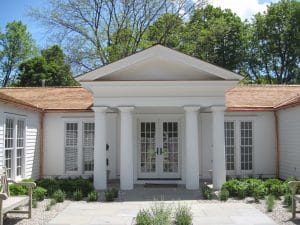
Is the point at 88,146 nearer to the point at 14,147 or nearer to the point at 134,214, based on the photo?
the point at 14,147

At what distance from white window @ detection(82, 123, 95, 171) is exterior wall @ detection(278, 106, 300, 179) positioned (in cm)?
793

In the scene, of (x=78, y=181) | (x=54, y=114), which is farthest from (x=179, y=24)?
(x=78, y=181)

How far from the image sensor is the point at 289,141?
56.6 feet

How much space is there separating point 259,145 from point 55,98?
9.39m

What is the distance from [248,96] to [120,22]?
19380mm

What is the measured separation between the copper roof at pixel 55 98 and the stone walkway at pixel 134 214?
6.43 m

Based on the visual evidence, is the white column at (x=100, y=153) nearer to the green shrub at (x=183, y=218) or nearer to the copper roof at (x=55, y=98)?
the copper roof at (x=55, y=98)

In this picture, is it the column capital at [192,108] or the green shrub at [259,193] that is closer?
the green shrub at [259,193]

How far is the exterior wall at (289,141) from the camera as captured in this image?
53.6ft

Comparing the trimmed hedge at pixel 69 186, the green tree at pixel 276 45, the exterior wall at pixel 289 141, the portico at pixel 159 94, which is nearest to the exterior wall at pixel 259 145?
the exterior wall at pixel 289 141

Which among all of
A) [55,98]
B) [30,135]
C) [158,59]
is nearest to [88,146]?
[30,135]

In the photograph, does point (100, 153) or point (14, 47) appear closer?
point (100, 153)

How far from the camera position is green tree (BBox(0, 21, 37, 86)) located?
1802 inches

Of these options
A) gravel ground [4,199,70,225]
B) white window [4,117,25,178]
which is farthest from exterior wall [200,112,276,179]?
gravel ground [4,199,70,225]
